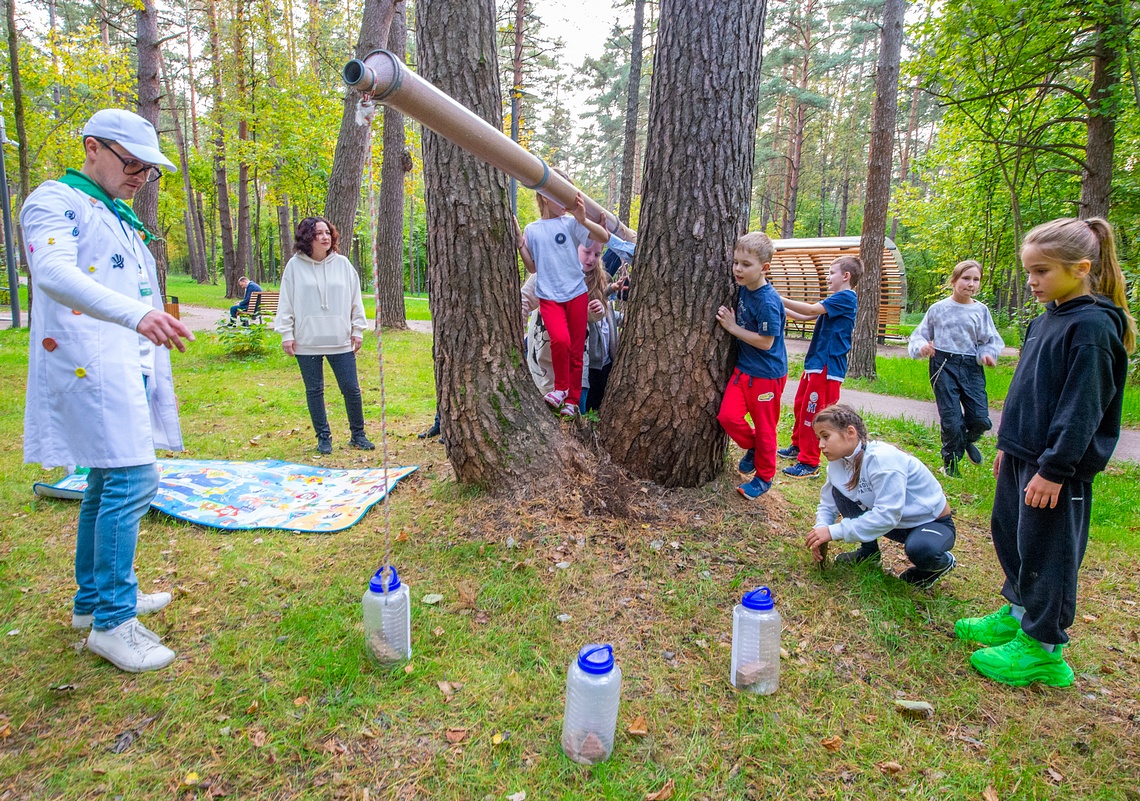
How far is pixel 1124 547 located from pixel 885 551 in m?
1.63

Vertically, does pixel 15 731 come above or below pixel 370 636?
below

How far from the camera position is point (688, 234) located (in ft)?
12.0

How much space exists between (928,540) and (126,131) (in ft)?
13.1

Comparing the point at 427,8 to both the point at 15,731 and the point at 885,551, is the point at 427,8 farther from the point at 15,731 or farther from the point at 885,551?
the point at 885,551

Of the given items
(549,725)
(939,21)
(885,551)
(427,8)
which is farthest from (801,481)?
(939,21)

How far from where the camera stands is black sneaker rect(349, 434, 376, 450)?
18.3ft

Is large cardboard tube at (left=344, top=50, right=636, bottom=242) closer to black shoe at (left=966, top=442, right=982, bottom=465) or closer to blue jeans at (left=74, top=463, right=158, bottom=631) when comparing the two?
blue jeans at (left=74, top=463, right=158, bottom=631)

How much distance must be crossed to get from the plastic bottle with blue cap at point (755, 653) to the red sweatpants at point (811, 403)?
8.46 ft

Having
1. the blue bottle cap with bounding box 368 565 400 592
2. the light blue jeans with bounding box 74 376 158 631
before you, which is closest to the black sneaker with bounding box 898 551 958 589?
the blue bottle cap with bounding box 368 565 400 592

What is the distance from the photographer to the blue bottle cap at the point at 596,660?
2.03 meters

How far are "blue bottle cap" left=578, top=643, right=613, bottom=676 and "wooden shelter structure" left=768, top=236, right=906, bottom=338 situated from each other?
552 inches

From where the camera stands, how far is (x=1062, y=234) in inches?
95.8

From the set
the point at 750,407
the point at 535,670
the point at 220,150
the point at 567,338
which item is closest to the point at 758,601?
the point at 535,670

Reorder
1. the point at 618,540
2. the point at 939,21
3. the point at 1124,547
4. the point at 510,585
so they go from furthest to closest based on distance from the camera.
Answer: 1. the point at 939,21
2. the point at 1124,547
3. the point at 618,540
4. the point at 510,585
